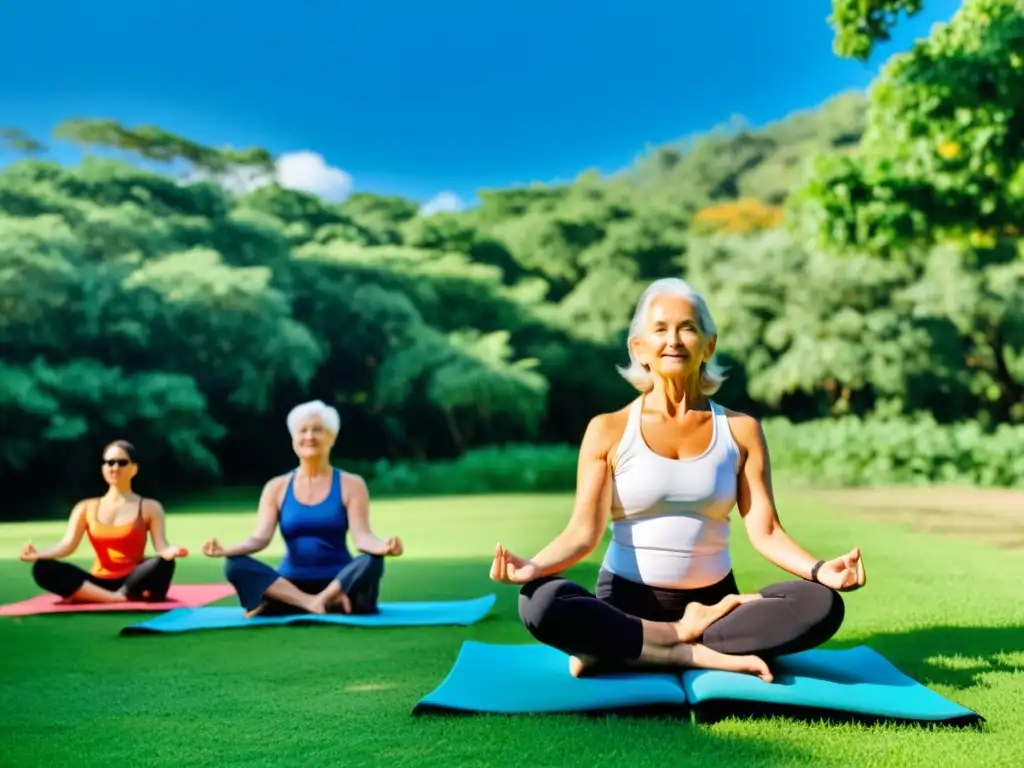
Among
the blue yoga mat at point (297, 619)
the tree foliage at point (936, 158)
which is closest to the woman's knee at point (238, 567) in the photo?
the blue yoga mat at point (297, 619)

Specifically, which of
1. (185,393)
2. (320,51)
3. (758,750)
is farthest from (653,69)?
(758,750)

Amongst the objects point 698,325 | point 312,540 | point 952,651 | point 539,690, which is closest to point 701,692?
point 539,690

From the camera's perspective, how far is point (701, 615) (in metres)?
3.19

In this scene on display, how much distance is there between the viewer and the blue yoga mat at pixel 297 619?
4.69 m

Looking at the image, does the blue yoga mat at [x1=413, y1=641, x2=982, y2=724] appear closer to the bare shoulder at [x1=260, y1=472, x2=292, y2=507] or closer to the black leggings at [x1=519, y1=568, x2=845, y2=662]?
the black leggings at [x1=519, y1=568, x2=845, y2=662]

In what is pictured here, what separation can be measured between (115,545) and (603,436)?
131 inches

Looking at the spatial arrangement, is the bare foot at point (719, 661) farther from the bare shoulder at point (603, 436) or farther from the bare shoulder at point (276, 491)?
the bare shoulder at point (276, 491)

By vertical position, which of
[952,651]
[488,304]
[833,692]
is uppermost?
[488,304]

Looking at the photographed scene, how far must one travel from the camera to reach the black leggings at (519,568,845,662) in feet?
9.98

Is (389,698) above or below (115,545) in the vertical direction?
below

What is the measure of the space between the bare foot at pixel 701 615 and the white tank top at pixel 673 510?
0.29 ft

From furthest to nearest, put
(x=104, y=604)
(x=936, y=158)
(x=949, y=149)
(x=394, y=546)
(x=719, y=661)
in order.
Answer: (x=949, y=149) < (x=936, y=158) < (x=104, y=604) < (x=394, y=546) < (x=719, y=661)

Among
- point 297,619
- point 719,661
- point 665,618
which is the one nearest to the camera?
point 719,661

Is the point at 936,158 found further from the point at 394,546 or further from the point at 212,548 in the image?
the point at 212,548
